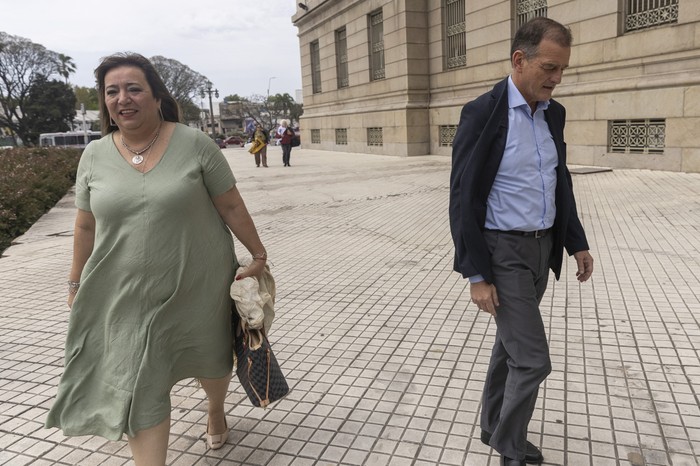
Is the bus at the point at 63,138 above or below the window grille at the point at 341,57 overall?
below

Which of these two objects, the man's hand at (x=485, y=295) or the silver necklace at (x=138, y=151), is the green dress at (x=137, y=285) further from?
the man's hand at (x=485, y=295)

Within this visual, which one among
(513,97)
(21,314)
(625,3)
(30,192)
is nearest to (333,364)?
(513,97)

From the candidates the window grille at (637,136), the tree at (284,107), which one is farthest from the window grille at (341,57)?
the tree at (284,107)

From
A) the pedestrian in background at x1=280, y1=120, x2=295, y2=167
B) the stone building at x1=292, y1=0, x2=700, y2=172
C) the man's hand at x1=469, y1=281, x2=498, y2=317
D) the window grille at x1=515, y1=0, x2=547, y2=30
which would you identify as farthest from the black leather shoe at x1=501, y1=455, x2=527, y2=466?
the pedestrian in background at x1=280, y1=120, x2=295, y2=167

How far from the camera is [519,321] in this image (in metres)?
2.34

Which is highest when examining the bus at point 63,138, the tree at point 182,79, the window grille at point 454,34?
the tree at point 182,79

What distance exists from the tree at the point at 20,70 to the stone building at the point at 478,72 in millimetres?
36842

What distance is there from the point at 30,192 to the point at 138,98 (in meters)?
10.0

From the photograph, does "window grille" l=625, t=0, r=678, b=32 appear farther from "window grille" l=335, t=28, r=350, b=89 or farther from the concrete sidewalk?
"window grille" l=335, t=28, r=350, b=89

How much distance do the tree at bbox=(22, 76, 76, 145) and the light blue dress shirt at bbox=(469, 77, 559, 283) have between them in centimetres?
6384

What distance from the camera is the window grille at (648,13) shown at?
1197 centimetres

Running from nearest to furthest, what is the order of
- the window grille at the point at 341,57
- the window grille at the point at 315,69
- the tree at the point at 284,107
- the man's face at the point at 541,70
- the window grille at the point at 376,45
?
the man's face at the point at 541,70, the window grille at the point at 376,45, the window grille at the point at 341,57, the window grille at the point at 315,69, the tree at the point at 284,107

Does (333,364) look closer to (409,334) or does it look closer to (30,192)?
(409,334)

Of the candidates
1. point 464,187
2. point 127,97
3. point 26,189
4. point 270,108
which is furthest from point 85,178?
point 270,108
